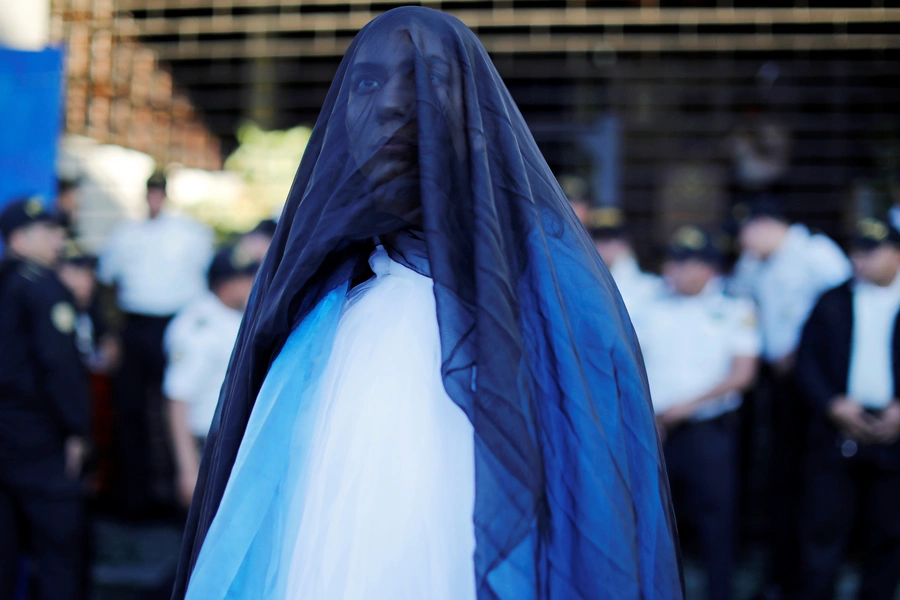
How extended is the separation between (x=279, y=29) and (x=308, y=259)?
5751 mm

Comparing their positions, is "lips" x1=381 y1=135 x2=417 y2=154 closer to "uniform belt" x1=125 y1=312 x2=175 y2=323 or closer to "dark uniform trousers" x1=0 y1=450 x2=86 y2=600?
"dark uniform trousers" x1=0 y1=450 x2=86 y2=600

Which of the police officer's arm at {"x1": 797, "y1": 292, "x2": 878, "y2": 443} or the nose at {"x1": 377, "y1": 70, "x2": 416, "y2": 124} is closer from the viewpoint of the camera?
the nose at {"x1": 377, "y1": 70, "x2": 416, "y2": 124}

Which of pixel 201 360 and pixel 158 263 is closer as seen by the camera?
pixel 201 360

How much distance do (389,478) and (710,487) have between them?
3.13 metres

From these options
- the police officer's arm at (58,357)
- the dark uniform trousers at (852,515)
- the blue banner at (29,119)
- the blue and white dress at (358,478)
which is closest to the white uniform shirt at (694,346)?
the dark uniform trousers at (852,515)

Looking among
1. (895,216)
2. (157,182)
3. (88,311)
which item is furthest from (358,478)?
(157,182)

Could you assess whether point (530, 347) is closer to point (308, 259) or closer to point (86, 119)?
point (308, 259)

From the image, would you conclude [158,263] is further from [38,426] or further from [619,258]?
[619,258]

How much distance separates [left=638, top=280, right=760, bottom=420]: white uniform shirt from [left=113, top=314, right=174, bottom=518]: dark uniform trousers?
9.07 ft

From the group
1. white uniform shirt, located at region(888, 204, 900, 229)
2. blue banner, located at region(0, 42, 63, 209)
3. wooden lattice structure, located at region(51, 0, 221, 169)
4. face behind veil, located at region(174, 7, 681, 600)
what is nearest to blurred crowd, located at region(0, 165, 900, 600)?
white uniform shirt, located at region(888, 204, 900, 229)

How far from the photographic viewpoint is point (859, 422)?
407cm

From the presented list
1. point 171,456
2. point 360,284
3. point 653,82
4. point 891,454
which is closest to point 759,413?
point 891,454

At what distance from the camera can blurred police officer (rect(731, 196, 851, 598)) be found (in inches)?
190

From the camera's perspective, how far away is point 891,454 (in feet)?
13.3
